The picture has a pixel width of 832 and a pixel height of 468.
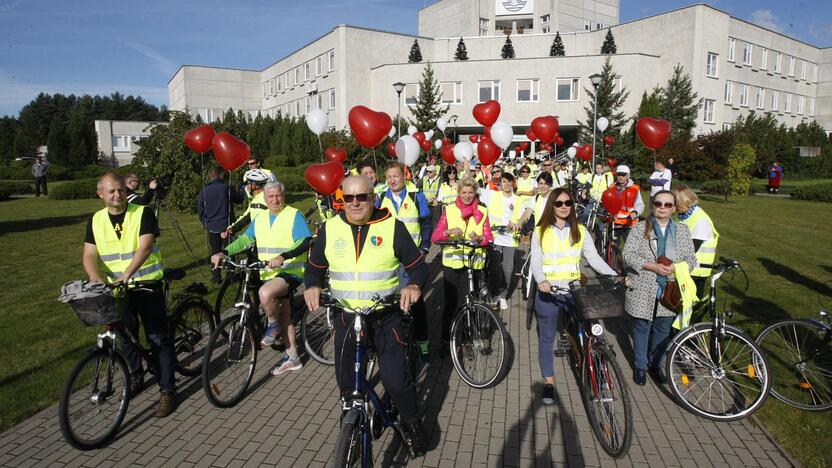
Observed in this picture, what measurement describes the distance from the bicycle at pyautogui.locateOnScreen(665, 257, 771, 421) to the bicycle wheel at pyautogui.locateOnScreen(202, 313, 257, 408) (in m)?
4.05

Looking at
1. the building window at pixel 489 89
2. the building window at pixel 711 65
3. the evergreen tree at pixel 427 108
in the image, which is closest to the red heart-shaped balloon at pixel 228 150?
the evergreen tree at pixel 427 108

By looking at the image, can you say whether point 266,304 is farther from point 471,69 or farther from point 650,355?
point 471,69

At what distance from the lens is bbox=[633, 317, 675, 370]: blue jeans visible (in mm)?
5078

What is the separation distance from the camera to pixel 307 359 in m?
6.03

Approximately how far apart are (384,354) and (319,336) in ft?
9.68

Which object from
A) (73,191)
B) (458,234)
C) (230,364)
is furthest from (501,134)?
(73,191)

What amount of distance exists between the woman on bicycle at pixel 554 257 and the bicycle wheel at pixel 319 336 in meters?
2.39

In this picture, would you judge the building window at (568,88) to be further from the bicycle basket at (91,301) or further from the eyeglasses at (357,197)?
the bicycle basket at (91,301)

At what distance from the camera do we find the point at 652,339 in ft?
17.4

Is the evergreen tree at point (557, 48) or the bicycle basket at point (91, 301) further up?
the evergreen tree at point (557, 48)

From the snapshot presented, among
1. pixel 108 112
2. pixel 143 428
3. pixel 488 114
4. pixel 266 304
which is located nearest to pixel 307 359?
pixel 266 304

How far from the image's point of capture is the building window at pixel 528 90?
1754 inches

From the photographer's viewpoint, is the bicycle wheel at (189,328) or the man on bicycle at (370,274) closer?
the man on bicycle at (370,274)

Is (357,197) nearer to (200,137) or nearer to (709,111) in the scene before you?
(200,137)
